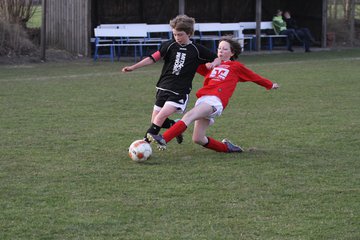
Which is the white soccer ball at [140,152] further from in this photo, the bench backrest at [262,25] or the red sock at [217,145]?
the bench backrest at [262,25]

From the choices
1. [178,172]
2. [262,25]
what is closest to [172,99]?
[178,172]

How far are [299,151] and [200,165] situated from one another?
Answer: 1260 mm

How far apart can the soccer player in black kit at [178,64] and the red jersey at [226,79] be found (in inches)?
4.2

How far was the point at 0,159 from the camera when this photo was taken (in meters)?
7.46

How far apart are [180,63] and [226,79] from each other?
0.50 metres

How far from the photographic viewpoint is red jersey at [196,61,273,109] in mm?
7855

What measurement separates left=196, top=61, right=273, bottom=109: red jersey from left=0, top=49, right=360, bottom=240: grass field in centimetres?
62

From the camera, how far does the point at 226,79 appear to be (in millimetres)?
7902

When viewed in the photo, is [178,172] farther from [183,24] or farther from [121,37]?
[121,37]

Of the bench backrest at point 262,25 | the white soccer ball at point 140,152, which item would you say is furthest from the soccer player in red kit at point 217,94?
the bench backrest at point 262,25

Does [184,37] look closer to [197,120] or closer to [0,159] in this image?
[197,120]

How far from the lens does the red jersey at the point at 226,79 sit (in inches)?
309

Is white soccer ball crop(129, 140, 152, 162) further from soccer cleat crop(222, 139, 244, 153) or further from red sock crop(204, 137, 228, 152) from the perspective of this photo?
soccer cleat crop(222, 139, 244, 153)

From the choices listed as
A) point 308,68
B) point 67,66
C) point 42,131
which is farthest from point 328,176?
point 67,66
